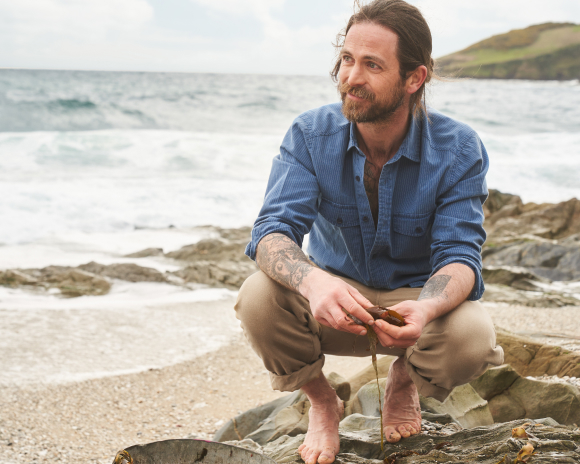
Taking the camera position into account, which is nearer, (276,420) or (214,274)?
(276,420)

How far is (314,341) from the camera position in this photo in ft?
7.83

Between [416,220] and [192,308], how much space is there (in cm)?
388

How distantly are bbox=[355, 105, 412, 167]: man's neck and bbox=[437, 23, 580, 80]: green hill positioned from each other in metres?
64.9

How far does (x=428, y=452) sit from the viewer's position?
2.20 m

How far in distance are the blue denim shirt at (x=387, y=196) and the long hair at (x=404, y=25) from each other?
0.29 m

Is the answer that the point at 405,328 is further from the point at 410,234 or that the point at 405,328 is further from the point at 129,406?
the point at 129,406

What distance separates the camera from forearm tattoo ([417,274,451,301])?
2.19m

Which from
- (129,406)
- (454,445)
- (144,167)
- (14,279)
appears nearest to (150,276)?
(14,279)

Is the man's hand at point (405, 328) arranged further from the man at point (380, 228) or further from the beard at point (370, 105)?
the beard at point (370, 105)

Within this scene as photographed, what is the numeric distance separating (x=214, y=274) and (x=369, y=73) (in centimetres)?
497

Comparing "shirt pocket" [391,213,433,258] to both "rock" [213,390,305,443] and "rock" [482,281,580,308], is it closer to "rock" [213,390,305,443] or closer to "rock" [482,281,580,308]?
"rock" [213,390,305,443]

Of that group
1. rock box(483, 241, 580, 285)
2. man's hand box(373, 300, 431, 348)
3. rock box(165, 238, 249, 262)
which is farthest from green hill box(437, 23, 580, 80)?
man's hand box(373, 300, 431, 348)

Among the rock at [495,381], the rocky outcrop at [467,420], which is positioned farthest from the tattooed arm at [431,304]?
the rock at [495,381]

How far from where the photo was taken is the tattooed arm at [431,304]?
6.31ft
